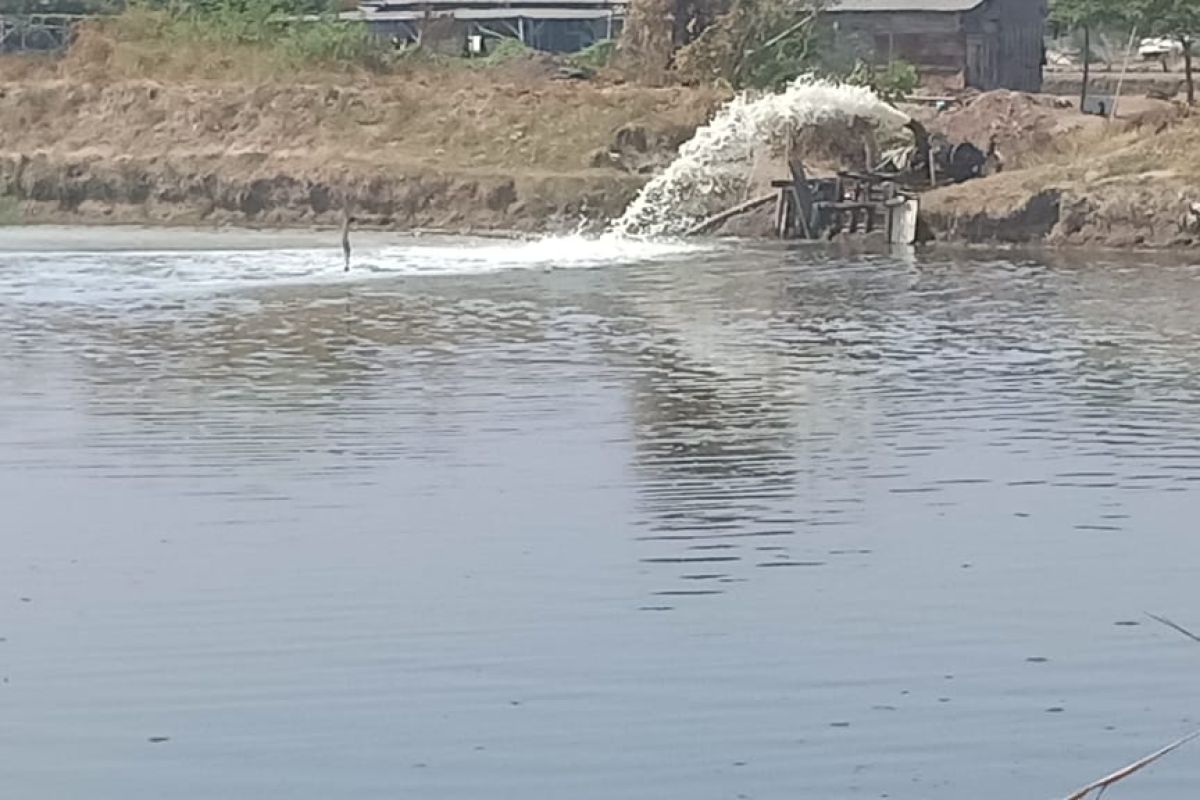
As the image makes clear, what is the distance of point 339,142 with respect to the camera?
5284cm

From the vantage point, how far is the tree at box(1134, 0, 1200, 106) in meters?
56.3

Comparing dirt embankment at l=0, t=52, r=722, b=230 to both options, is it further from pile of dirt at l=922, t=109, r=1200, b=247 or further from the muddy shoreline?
pile of dirt at l=922, t=109, r=1200, b=247

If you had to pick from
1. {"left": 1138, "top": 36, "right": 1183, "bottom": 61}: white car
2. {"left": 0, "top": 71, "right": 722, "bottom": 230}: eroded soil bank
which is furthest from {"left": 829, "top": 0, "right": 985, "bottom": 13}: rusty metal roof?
{"left": 0, "top": 71, "right": 722, "bottom": 230}: eroded soil bank

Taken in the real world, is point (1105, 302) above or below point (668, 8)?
below

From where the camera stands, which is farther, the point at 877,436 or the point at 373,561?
the point at 877,436

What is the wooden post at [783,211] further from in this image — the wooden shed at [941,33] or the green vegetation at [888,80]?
the wooden shed at [941,33]

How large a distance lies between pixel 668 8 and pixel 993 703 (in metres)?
46.4

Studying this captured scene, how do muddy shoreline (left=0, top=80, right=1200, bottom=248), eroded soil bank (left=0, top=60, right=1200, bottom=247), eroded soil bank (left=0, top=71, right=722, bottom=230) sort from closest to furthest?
eroded soil bank (left=0, top=60, right=1200, bottom=247) → muddy shoreline (left=0, top=80, right=1200, bottom=248) → eroded soil bank (left=0, top=71, right=722, bottom=230)

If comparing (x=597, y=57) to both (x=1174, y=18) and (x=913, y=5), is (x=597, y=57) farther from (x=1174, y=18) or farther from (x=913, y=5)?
(x=1174, y=18)

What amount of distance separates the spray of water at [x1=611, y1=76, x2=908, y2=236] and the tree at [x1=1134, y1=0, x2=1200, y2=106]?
11.2 meters

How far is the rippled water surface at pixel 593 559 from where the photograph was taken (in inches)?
426

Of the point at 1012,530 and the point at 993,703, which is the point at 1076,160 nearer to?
the point at 1012,530

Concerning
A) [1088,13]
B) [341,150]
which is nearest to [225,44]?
[341,150]

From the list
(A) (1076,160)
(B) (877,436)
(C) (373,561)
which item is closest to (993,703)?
(C) (373,561)
